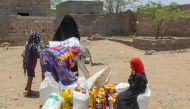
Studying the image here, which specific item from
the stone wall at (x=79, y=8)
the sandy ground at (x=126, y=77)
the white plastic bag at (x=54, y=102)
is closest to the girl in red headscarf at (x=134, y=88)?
the white plastic bag at (x=54, y=102)

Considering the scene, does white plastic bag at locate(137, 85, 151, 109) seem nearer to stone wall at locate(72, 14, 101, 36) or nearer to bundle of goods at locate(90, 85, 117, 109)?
bundle of goods at locate(90, 85, 117, 109)

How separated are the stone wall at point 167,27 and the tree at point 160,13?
8.8 inches

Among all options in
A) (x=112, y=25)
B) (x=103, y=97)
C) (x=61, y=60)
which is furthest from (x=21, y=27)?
(x=103, y=97)

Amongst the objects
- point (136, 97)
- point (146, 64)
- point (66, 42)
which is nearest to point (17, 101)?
point (66, 42)

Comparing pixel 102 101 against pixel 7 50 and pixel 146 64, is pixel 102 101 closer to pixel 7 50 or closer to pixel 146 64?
pixel 146 64

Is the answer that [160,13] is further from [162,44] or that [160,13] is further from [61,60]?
[61,60]

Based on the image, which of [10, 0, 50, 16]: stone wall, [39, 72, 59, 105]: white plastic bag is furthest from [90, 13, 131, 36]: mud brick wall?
[39, 72, 59, 105]: white plastic bag

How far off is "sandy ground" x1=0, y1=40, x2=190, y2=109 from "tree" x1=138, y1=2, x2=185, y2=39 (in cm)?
488

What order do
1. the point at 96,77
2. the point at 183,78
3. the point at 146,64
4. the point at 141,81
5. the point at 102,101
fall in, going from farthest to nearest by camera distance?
the point at 146,64 → the point at 183,78 → the point at 96,77 → the point at 102,101 → the point at 141,81

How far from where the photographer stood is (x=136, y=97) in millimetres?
5008

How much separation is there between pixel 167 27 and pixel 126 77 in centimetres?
1221

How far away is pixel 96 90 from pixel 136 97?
0.81 metres

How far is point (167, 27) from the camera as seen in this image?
2091 cm

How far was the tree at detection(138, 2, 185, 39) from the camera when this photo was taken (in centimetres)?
2022
